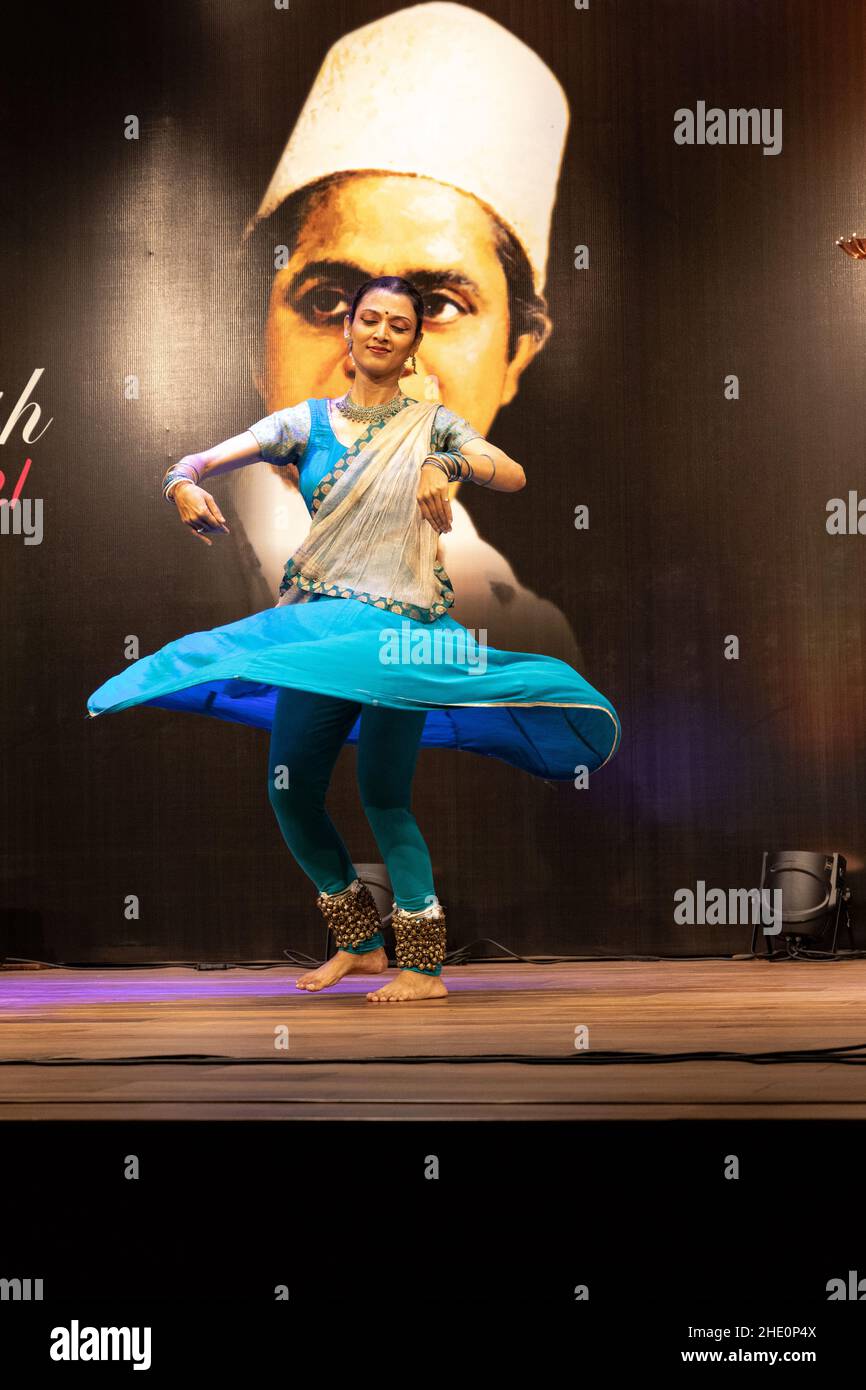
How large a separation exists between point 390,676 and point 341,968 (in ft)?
2.35

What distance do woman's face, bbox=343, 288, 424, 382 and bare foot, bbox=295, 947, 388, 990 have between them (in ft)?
4.16

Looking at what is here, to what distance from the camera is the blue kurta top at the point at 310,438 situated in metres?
3.12

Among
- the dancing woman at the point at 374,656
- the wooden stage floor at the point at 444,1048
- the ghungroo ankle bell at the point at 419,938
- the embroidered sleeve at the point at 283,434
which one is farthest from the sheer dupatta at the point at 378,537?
the wooden stage floor at the point at 444,1048

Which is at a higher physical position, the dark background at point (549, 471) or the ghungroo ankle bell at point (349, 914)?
the dark background at point (549, 471)

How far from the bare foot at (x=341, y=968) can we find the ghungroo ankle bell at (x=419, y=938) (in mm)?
164

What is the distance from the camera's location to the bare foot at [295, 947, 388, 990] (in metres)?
3.09

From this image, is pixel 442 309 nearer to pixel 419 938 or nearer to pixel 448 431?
pixel 448 431

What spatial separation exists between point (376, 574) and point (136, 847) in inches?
75.4

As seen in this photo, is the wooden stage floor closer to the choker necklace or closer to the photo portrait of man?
the choker necklace

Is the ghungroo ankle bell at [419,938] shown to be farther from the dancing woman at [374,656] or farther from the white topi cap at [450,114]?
the white topi cap at [450,114]

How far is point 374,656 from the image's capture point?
2.82m
